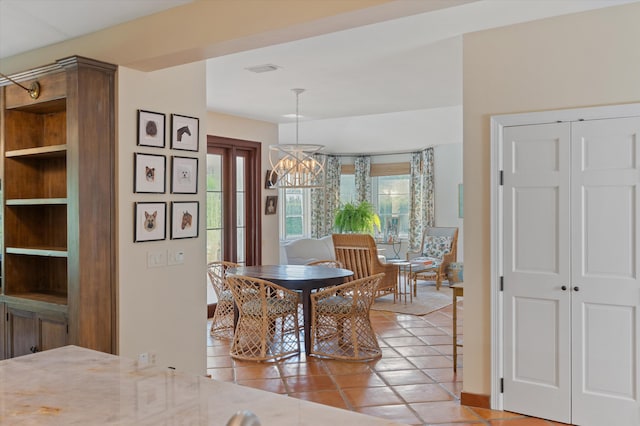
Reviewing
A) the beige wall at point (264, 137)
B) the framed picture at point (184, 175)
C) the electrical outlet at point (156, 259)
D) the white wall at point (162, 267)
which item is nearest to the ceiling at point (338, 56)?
the beige wall at point (264, 137)

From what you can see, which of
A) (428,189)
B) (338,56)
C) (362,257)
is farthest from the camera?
(428,189)

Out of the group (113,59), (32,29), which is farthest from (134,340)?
(32,29)

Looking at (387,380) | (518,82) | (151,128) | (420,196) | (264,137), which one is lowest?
(387,380)

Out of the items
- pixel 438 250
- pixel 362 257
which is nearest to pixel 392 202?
pixel 438 250

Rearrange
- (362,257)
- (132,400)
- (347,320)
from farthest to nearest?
(362,257), (347,320), (132,400)

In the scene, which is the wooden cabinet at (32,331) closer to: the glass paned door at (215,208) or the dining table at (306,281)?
the dining table at (306,281)

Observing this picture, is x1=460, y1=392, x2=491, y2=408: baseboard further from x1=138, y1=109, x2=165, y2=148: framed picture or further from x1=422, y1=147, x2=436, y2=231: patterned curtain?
x1=422, y1=147, x2=436, y2=231: patterned curtain

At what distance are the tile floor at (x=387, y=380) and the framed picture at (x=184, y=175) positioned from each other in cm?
164

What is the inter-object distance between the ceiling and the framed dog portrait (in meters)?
0.86

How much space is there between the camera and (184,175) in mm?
3766

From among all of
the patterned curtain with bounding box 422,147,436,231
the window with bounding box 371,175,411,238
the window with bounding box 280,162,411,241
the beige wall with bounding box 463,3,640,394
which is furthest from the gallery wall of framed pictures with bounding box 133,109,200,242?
the window with bounding box 371,175,411,238

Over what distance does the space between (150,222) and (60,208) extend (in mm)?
910

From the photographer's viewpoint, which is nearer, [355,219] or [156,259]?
[156,259]

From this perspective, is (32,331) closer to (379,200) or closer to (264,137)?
(264,137)
